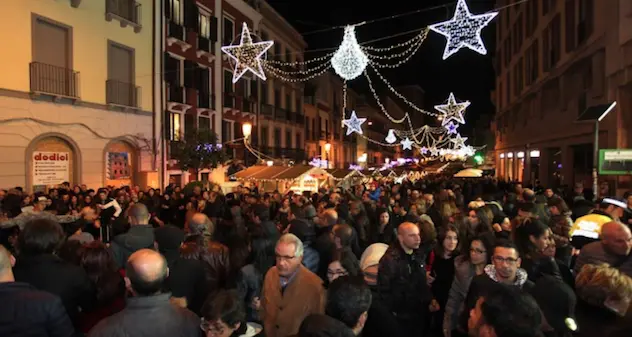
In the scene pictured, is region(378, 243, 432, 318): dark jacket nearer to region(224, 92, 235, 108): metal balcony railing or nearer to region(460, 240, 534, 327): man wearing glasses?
region(460, 240, 534, 327): man wearing glasses

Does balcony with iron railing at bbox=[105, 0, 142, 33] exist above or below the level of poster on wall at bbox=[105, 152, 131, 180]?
above

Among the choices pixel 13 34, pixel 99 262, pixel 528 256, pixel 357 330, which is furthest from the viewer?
Result: pixel 13 34

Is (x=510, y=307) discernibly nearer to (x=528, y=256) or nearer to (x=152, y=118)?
(x=528, y=256)

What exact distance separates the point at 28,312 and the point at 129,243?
2.31 m

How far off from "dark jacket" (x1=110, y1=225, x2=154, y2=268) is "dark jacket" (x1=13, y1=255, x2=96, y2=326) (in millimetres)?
1472

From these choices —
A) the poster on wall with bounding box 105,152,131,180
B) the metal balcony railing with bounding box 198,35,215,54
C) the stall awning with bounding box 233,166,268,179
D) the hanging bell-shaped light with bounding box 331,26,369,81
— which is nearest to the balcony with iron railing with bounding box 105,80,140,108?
the poster on wall with bounding box 105,152,131,180

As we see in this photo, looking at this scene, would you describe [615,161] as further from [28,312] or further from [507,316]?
[28,312]

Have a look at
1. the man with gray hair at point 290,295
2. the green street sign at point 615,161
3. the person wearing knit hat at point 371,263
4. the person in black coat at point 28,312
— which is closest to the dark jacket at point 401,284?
the person wearing knit hat at point 371,263

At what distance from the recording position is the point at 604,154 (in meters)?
9.85

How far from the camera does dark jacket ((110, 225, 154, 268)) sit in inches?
201

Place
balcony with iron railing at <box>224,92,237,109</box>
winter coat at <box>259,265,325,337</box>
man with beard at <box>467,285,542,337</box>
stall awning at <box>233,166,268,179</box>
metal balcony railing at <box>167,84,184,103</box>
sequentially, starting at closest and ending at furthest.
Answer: man with beard at <box>467,285,542,337</box>
winter coat at <box>259,265,325,337</box>
stall awning at <box>233,166,268,179</box>
metal balcony railing at <box>167,84,184,103</box>
balcony with iron railing at <box>224,92,237,109</box>

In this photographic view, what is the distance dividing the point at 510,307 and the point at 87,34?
17.3m

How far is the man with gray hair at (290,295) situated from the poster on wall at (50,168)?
13.8 m

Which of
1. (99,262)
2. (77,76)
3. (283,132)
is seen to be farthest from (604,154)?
(283,132)
